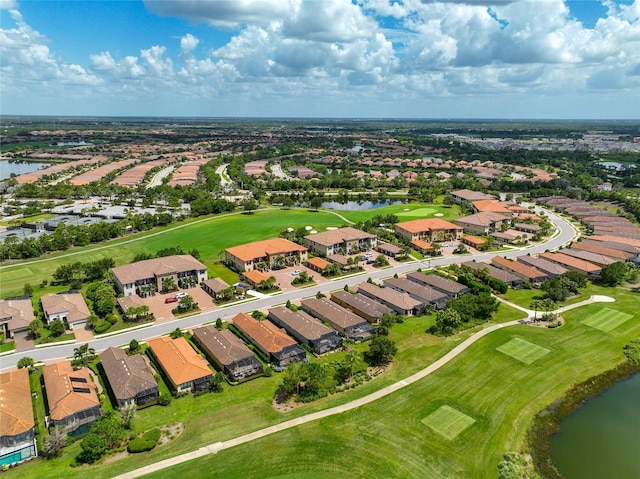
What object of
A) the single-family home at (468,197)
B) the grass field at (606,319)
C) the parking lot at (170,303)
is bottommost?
the parking lot at (170,303)

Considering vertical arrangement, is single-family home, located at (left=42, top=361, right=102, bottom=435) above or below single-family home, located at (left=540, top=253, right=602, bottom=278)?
below

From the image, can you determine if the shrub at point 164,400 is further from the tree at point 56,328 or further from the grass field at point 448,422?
the grass field at point 448,422

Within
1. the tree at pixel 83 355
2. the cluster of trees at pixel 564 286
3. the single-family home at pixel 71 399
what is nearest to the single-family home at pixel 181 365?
the tree at pixel 83 355

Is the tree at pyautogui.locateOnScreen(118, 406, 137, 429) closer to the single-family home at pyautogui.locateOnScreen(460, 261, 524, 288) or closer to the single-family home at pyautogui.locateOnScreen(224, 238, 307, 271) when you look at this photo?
the single-family home at pyautogui.locateOnScreen(224, 238, 307, 271)

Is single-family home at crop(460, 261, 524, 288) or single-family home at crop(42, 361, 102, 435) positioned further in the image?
single-family home at crop(460, 261, 524, 288)

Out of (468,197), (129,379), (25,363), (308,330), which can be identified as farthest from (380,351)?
(468,197)

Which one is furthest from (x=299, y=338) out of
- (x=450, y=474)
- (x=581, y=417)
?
(x=581, y=417)

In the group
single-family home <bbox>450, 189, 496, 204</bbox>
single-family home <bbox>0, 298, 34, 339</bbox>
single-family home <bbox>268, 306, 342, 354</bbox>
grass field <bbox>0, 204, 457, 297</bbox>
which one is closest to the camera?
single-family home <bbox>268, 306, 342, 354</bbox>

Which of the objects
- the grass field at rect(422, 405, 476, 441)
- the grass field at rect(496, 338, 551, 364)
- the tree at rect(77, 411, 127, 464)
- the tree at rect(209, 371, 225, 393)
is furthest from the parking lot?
the grass field at rect(496, 338, 551, 364)
